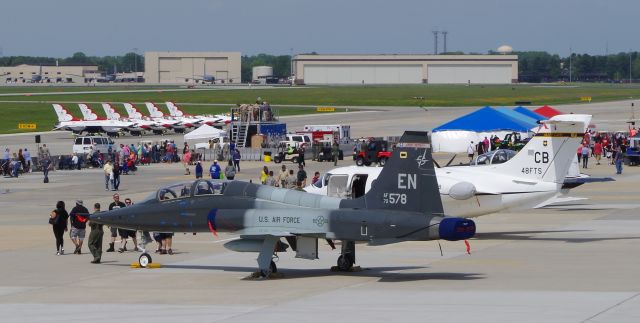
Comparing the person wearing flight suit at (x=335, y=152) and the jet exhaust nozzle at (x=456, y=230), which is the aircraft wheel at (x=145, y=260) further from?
the person wearing flight suit at (x=335, y=152)

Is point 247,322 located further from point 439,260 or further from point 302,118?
point 302,118

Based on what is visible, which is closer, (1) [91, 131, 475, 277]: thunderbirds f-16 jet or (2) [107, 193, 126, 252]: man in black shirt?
(1) [91, 131, 475, 277]: thunderbirds f-16 jet

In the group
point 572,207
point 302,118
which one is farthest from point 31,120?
point 572,207

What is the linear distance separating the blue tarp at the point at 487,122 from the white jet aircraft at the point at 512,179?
89.7ft

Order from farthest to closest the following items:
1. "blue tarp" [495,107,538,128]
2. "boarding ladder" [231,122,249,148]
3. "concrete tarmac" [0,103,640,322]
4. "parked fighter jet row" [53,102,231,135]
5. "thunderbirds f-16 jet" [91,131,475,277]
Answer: "parked fighter jet row" [53,102,231,135]
"boarding ladder" [231,122,249,148]
"blue tarp" [495,107,538,128]
"thunderbirds f-16 jet" [91,131,475,277]
"concrete tarmac" [0,103,640,322]

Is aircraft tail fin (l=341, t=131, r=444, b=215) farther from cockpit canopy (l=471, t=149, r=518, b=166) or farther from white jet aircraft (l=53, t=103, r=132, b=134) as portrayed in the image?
white jet aircraft (l=53, t=103, r=132, b=134)

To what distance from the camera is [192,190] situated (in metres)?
26.9

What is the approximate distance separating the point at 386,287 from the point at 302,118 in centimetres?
9433

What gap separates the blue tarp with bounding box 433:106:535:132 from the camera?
59688 millimetres

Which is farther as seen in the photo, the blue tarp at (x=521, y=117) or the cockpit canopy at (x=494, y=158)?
the blue tarp at (x=521, y=117)

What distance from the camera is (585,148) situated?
209 feet

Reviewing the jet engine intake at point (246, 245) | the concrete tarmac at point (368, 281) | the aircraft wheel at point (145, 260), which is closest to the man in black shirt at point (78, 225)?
the concrete tarmac at point (368, 281)

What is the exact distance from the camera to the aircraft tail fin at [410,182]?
2436cm

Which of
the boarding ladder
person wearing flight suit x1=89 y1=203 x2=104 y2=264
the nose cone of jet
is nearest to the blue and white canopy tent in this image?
the boarding ladder
